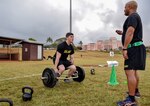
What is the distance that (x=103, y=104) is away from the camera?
4359mm

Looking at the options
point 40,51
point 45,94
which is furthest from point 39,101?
point 40,51

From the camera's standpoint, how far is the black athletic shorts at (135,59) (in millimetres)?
4059

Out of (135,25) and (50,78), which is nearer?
(135,25)

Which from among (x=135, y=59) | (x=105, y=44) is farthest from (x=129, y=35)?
(x=105, y=44)

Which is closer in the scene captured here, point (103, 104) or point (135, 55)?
point (135, 55)

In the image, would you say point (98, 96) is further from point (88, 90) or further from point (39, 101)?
point (39, 101)

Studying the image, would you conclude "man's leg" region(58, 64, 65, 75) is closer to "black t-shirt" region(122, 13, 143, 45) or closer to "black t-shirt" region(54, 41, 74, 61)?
"black t-shirt" region(54, 41, 74, 61)

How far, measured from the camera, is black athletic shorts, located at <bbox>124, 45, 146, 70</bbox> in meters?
4.06

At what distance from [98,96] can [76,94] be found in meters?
0.57

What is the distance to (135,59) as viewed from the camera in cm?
405

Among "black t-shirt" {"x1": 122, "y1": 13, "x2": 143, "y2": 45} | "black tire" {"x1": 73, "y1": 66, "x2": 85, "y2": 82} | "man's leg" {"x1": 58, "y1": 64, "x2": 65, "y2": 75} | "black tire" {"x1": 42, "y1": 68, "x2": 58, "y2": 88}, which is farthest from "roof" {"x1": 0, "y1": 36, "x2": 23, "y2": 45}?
→ "black t-shirt" {"x1": 122, "y1": 13, "x2": 143, "y2": 45}

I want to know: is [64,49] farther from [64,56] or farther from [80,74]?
[80,74]

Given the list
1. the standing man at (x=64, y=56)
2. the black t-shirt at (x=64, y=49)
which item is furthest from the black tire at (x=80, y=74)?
the black t-shirt at (x=64, y=49)

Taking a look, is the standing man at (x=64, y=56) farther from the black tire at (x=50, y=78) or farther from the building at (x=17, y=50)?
the building at (x=17, y=50)
